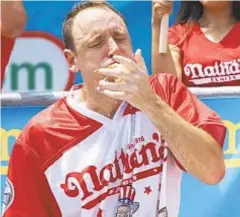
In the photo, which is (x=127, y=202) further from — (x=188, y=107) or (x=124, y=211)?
(x=188, y=107)

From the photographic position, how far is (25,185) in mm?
1876

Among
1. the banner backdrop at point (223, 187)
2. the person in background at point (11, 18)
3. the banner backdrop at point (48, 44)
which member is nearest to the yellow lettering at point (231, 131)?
the banner backdrop at point (223, 187)

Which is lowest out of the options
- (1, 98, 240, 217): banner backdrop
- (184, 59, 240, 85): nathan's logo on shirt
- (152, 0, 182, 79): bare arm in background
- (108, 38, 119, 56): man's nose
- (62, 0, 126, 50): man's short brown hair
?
(1, 98, 240, 217): banner backdrop

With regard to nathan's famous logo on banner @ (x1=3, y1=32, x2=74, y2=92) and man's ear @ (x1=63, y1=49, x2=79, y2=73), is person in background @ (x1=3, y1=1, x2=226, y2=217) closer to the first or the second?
man's ear @ (x1=63, y1=49, x2=79, y2=73)

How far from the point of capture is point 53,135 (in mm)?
1904

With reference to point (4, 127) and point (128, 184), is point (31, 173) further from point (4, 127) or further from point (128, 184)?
point (4, 127)

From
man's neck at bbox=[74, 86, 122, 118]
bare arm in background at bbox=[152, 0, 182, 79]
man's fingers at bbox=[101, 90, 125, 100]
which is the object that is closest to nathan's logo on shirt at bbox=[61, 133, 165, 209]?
man's neck at bbox=[74, 86, 122, 118]

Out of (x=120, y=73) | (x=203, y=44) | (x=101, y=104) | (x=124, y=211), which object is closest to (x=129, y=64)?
(x=120, y=73)

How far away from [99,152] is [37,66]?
70.5 inches

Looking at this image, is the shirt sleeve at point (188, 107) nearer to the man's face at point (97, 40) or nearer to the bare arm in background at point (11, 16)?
the man's face at point (97, 40)

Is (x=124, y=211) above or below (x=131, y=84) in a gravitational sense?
below

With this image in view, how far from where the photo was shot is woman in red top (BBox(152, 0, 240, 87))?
2.66 metres

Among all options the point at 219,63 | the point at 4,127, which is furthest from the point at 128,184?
the point at 219,63

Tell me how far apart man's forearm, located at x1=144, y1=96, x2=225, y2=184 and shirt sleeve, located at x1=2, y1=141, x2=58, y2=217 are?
1.06 ft
